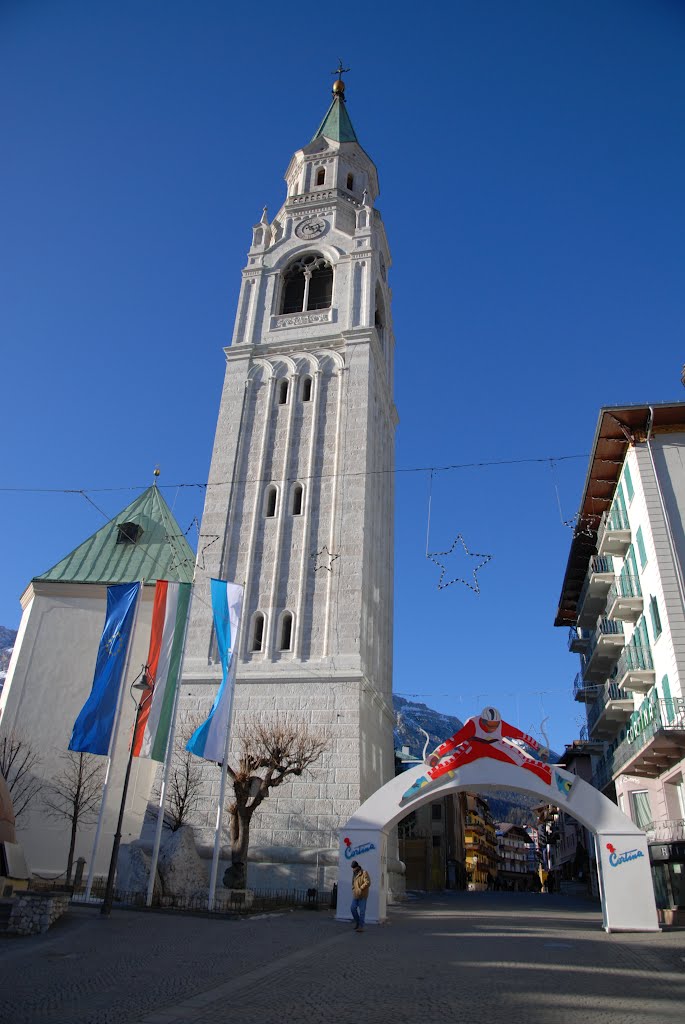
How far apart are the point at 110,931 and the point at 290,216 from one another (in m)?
42.6

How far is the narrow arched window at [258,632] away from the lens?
32062mm

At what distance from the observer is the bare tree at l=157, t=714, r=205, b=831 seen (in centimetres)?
2748

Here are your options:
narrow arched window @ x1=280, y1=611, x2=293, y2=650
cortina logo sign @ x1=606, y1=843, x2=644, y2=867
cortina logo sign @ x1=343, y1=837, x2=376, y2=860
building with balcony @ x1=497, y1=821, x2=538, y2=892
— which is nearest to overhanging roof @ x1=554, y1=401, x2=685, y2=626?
narrow arched window @ x1=280, y1=611, x2=293, y2=650

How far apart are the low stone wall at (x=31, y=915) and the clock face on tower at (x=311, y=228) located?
1555 inches

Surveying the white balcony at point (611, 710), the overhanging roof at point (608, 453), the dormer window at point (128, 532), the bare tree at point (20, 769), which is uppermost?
the dormer window at point (128, 532)

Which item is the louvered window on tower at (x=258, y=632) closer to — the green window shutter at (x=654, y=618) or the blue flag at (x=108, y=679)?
the blue flag at (x=108, y=679)

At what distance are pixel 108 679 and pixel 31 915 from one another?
8.30 m

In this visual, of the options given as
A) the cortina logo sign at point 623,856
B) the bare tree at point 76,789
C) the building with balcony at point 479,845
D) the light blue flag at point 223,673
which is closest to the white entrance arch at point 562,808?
the cortina logo sign at point 623,856

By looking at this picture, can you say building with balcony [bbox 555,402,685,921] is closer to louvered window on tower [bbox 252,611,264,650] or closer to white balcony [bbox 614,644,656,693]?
white balcony [bbox 614,644,656,693]

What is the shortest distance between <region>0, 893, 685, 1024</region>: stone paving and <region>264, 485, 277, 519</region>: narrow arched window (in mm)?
20339

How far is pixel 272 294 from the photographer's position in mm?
43031

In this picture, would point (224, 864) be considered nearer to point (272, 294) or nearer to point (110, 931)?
point (110, 931)

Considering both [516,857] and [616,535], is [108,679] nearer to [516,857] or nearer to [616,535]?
[616,535]

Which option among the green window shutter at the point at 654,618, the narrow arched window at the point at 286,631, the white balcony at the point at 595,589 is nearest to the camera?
the green window shutter at the point at 654,618
